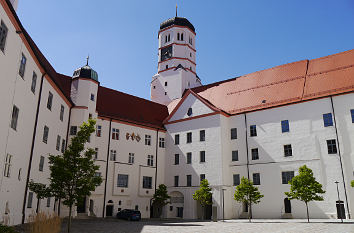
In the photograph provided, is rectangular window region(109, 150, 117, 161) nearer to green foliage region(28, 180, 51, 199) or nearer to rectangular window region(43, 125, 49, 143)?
rectangular window region(43, 125, 49, 143)

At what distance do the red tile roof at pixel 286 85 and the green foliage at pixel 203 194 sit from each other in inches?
365

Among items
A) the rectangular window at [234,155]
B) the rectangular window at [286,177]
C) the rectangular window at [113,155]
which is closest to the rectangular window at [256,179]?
the rectangular window at [286,177]

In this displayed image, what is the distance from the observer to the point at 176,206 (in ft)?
125

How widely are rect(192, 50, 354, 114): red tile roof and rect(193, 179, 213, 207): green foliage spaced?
9279mm

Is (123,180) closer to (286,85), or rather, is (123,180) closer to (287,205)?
(287,205)

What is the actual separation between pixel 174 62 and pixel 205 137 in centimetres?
1927

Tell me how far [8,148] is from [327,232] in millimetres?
17601

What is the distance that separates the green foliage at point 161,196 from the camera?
3638 cm

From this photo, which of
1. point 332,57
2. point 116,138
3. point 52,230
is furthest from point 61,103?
point 332,57

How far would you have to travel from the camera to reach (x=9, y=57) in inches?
648

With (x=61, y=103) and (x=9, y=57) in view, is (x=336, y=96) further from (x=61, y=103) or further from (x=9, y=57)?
(x=9, y=57)

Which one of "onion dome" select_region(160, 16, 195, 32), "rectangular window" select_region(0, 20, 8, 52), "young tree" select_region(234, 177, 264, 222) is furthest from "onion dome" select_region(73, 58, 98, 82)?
"onion dome" select_region(160, 16, 195, 32)

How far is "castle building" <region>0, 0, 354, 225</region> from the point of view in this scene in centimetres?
2502

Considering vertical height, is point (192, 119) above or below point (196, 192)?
above
